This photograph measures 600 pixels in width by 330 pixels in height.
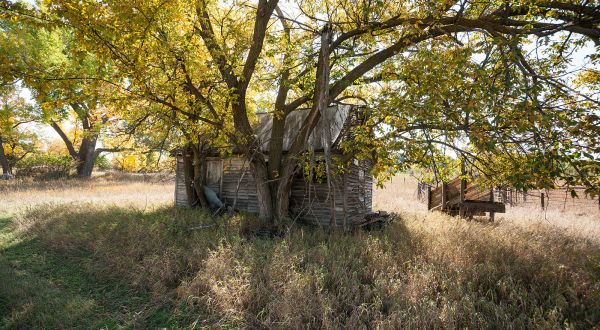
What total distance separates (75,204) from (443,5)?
48.3 ft

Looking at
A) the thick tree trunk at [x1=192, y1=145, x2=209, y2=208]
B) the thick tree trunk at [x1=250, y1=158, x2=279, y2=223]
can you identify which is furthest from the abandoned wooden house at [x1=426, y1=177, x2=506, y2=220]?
the thick tree trunk at [x1=192, y1=145, x2=209, y2=208]

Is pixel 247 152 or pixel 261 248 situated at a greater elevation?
pixel 247 152

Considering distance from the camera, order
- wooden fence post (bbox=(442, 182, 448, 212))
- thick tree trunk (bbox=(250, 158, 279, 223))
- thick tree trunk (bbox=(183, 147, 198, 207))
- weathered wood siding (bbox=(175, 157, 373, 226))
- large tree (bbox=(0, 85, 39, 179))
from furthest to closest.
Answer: large tree (bbox=(0, 85, 39, 179)) → wooden fence post (bbox=(442, 182, 448, 212)) → thick tree trunk (bbox=(183, 147, 198, 207)) → weathered wood siding (bbox=(175, 157, 373, 226)) → thick tree trunk (bbox=(250, 158, 279, 223))

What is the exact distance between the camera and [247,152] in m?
8.83

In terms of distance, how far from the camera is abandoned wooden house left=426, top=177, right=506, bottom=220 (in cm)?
1206

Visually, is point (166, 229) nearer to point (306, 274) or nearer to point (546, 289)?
point (306, 274)

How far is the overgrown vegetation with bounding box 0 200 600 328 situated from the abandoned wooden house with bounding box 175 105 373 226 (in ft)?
8.24

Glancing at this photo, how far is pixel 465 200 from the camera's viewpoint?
12656 millimetres

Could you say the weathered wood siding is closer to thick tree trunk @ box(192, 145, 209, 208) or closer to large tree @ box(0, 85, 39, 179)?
thick tree trunk @ box(192, 145, 209, 208)

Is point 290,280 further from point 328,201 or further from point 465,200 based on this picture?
point 465,200

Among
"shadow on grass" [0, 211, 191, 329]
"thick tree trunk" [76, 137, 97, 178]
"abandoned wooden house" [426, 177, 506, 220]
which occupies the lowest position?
"shadow on grass" [0, 211, 191, 329]

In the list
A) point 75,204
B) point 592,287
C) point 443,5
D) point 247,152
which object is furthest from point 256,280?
point 75,204

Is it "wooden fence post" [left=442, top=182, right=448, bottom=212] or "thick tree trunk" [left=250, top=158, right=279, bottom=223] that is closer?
"thick tree trunk" [left=250, top=158, right=279, bottom=223]

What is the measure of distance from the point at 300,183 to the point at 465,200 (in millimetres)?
6726
